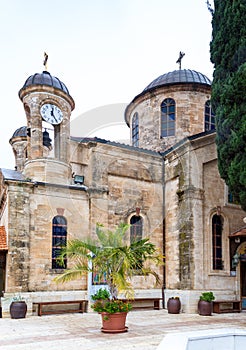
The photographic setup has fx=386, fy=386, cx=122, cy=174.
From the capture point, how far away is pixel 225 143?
13.0m

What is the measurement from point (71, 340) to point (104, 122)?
9666mm

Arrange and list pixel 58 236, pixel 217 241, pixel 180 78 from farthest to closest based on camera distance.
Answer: pixel 180 78 → pixel 217 241 → pixel 58 236

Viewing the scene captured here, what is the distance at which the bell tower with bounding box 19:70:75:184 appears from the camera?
16031 mm

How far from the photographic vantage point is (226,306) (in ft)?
54.5

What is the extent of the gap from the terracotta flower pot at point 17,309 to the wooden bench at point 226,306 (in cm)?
752

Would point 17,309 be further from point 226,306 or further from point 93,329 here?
point 226,306

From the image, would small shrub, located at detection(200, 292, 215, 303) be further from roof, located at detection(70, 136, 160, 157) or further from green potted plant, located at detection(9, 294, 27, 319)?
green potted plant, located at detection(9, 294, 27, 319)

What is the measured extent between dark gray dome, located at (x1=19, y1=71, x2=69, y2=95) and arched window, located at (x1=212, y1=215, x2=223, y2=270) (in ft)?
28.6

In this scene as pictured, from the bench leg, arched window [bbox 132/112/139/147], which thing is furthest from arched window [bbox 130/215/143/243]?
arched window [bbox 132/112/139/147]

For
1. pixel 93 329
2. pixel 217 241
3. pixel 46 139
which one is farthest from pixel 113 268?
pixel 46 139

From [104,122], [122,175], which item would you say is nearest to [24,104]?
[104,122]

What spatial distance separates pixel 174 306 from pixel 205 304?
1217 mm

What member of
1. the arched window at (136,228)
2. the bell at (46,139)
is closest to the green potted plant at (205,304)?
the arched window at (136,228)

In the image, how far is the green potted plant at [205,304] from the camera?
48.6 ft
